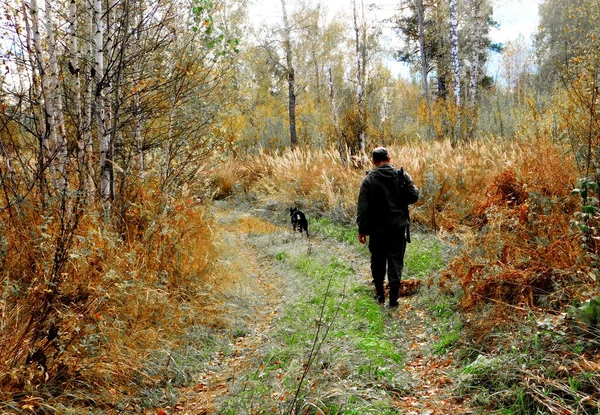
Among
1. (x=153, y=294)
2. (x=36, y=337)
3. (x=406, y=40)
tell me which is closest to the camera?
(x=36, y=337)

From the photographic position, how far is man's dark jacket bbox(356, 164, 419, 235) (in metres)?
4.90

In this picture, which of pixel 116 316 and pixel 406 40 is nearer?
pixel 116 316

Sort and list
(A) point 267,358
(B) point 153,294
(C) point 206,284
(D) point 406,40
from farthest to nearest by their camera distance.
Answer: (D) point 406,40
(C) point 206,284
(B) point 153,294
(A) point 267,358

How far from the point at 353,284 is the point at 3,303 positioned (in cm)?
399

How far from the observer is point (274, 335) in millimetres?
4098

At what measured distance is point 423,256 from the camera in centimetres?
621

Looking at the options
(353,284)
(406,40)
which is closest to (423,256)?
(353,284)

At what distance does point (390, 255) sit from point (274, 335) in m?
1.78

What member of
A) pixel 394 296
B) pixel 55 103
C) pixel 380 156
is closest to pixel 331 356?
pixel 394 296

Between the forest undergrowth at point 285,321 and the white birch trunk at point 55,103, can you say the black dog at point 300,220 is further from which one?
the white birch trunk at point 55,103

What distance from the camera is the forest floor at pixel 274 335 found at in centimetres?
296

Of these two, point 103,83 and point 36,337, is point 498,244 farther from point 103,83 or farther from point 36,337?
point 103,83

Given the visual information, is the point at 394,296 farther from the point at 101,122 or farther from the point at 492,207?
the point at 101,122

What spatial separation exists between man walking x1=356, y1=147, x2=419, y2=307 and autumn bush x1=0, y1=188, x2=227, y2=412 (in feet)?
6.77
